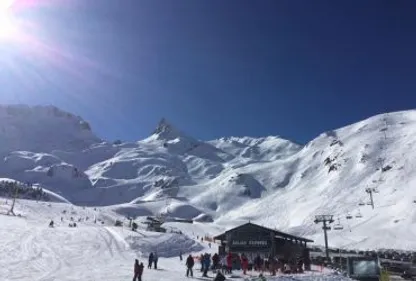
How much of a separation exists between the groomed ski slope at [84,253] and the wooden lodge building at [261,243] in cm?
669

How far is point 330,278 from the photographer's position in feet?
125

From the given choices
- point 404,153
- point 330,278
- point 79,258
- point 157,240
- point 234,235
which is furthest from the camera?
point 404,153

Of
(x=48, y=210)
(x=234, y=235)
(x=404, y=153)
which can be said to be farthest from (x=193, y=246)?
(x=404, y=153)

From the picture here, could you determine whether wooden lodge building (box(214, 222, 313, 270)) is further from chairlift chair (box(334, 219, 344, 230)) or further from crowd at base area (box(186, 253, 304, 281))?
chairlift chair (box(334, 219, 344, 230))

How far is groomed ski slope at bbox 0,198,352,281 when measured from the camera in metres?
35.4

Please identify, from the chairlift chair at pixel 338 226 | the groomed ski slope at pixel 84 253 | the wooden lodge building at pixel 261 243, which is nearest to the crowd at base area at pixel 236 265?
the groomed ski slope at pixel 84 253

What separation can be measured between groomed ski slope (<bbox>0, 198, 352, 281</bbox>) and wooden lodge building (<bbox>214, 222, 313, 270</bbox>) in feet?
22.0

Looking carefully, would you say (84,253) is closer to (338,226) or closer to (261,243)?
(261,243)

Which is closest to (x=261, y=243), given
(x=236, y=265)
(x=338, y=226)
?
(x=236, y=265)

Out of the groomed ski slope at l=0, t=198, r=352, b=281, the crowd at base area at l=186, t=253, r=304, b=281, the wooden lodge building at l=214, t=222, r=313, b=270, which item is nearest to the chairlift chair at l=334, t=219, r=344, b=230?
the groomed ski slope at l=0, t=198, r=352, b=281

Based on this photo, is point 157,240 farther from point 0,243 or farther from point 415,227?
point 415,227

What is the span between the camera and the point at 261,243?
5581 cm

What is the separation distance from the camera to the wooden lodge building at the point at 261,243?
55.5 meters

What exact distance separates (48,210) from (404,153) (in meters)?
126
